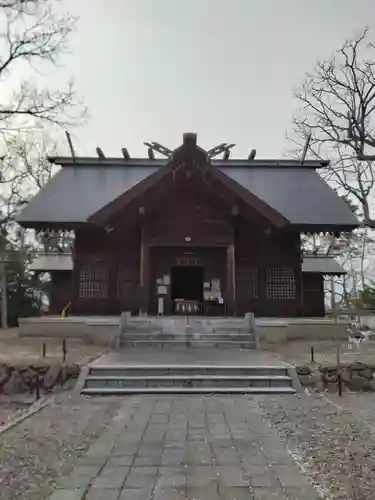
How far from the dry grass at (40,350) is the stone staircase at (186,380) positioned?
3.87 feet

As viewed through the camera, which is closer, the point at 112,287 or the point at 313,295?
the point at 112,287

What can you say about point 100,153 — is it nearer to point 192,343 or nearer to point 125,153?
point 125,153

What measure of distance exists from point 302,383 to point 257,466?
433 centimetres

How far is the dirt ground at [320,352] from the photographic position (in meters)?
9.44

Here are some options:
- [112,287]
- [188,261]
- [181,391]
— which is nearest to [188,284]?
[188,261]

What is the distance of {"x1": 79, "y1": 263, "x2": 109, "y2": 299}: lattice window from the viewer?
15.9 m

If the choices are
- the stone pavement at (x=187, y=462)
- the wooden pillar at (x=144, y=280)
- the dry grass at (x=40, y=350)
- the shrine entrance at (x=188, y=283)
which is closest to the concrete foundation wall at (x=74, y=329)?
the dry grass at (x=40, y=350)

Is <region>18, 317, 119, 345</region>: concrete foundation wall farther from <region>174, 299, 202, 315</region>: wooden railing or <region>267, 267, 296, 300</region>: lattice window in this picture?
<region>267, 267, 296, 300</region>: lattice window

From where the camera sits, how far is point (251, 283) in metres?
15.9

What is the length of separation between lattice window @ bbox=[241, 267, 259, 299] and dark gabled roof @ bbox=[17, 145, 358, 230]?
214 centimetres

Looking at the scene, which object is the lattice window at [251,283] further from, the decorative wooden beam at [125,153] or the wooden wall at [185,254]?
the decorative wooden beam at [125,153]

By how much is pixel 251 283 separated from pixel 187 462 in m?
11.8

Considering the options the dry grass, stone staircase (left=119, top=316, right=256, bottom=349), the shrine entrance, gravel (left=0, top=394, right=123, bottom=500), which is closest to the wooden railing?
the shrine entrance

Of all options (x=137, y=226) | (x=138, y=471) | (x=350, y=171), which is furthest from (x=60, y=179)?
(x=138, y=471)
